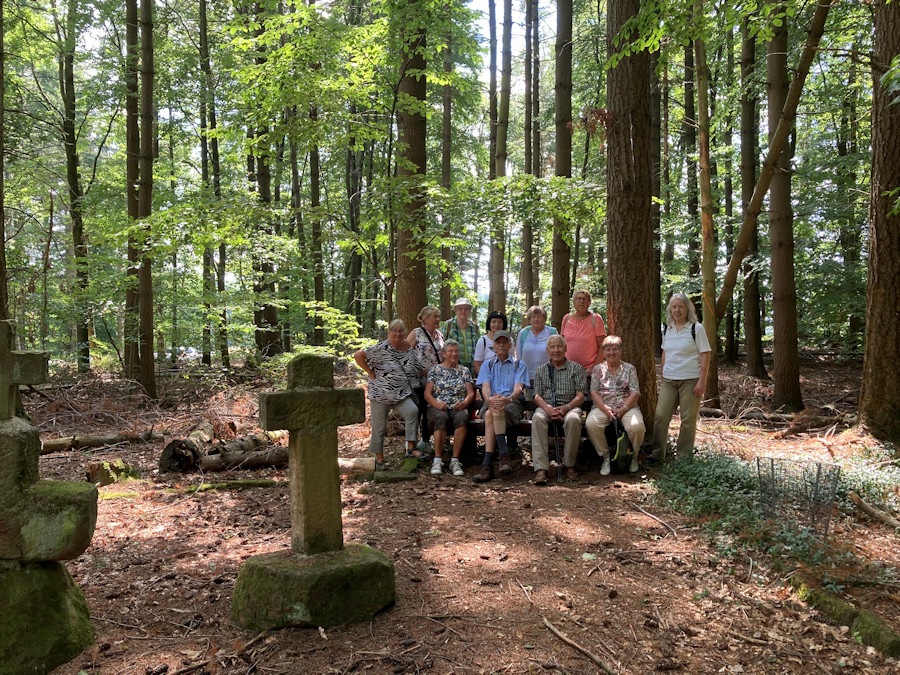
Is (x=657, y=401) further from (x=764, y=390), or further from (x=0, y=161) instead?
(x=0, y=161)

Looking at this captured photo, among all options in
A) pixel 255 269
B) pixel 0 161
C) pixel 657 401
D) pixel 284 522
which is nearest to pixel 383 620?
pixel 284 522

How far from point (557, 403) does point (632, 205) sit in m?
2.35

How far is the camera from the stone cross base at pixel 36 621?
247cm

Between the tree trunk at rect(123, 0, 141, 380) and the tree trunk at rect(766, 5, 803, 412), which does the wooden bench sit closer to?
Result: the tree trunk at rect(766, 5, 803, 412)

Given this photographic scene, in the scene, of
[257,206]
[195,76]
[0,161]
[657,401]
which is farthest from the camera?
[195,76]

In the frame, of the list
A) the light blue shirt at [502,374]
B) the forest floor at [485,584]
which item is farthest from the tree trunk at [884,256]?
the light blue shirt at [502,374]

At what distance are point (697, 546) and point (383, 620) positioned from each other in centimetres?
231

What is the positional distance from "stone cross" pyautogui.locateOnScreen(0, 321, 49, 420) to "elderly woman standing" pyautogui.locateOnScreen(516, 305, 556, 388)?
4.87 m

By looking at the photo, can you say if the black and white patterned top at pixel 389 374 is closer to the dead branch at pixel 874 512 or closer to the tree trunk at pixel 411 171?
the tree trunk at pixel 411 171

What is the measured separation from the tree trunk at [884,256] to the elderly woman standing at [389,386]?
5.10 metres

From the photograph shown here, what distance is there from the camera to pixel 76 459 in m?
6.70

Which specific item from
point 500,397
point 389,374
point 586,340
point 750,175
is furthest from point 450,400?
point 750,175

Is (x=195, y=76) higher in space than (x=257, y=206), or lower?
higher

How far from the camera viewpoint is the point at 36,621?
254 centimetres
